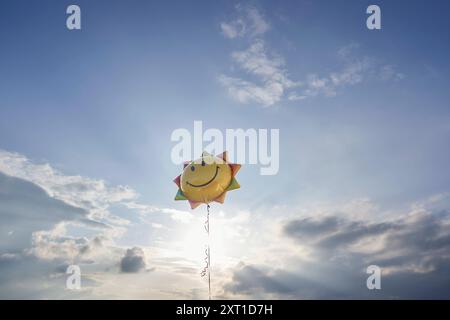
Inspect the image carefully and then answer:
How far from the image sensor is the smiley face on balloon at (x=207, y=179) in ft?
55.0

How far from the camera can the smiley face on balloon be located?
16.8m

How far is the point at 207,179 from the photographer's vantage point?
16.7 m

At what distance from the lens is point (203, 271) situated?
1630 cm

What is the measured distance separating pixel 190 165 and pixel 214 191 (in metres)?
1.72

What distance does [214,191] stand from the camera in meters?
16.9
